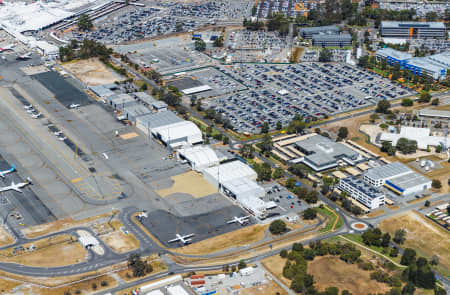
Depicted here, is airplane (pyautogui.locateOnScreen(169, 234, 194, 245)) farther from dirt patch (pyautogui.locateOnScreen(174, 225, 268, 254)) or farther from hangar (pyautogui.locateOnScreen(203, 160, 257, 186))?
hangar (pyautogui.locateOnScreen(203, 160, 257, 186))

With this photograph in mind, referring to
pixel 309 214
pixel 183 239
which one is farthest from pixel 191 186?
pixel 309 214

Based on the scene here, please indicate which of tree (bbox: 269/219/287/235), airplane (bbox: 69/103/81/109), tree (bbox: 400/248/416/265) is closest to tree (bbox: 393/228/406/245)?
tree (bbox: 400/248/416/265)

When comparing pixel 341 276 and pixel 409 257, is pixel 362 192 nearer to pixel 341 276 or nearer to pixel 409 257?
pixel 409 257

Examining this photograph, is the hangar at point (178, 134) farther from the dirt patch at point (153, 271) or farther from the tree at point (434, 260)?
the tree at point (434, 260)

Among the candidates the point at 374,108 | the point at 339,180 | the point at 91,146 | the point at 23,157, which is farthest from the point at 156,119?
the point at 374,108

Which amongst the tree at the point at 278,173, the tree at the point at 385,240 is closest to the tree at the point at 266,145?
the tree at the point at 278,173
